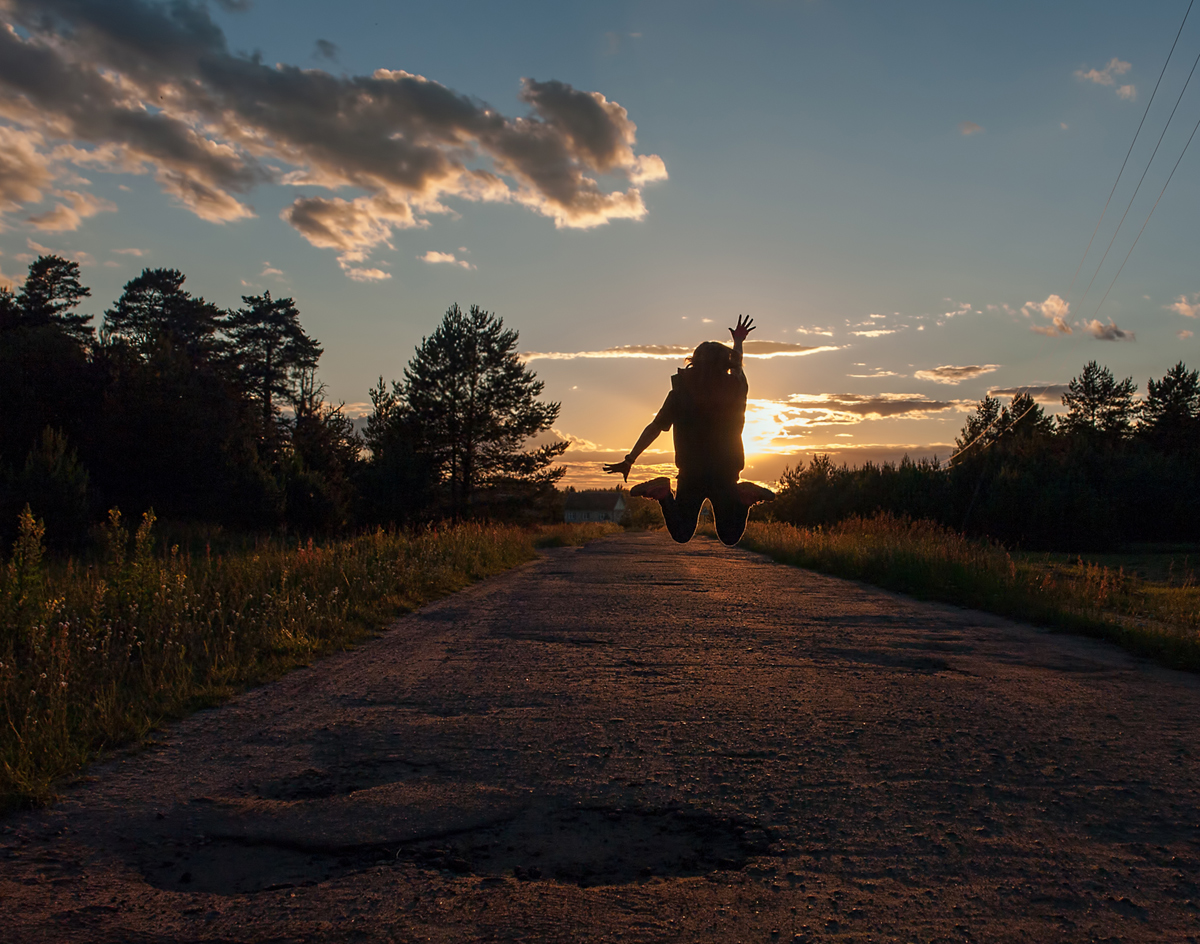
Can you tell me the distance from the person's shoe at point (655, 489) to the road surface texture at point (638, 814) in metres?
1.54

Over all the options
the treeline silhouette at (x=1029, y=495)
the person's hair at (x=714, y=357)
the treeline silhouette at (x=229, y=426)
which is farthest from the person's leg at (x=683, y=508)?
the treeline silhouette at (x=1029, y=495)

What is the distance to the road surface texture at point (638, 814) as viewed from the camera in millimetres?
2834

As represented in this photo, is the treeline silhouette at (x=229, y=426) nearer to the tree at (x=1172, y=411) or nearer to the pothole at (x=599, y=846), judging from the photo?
the pothole at (x=599, y=846)

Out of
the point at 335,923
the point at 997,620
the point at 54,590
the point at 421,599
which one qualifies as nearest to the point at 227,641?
the point at 54,590

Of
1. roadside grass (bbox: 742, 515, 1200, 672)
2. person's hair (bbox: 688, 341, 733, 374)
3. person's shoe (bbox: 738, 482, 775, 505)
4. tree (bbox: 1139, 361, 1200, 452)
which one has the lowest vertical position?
roadside grass (bbox: 742, 515, 1200, 672)

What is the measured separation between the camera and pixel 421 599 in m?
12.0

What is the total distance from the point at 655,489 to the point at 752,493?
2.13 ft

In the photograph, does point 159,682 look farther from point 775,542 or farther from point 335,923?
point 775,542

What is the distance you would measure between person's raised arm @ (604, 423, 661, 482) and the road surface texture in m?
1.70

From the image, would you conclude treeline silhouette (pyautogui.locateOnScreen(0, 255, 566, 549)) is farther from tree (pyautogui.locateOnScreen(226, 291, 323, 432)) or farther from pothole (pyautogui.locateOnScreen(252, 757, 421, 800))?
pothole (pyautogui.locateOnScreen(252, 757, 421, 800))

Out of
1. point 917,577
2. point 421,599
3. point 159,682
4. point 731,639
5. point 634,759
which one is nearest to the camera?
point 634,759

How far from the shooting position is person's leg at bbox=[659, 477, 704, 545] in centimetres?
541

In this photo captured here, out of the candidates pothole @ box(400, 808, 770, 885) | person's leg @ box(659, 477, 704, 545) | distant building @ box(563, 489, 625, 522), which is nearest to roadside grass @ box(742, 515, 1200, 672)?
person's leg @ box(659, 477, 704, 545)

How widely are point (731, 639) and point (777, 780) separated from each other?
15.0 feet
